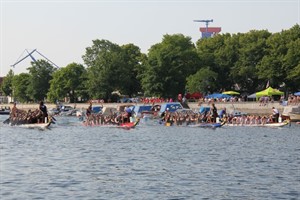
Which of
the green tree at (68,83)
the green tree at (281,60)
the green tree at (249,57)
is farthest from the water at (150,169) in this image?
the green tree at (68,83)

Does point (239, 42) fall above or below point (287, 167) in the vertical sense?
above

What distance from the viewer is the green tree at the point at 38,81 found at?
173m

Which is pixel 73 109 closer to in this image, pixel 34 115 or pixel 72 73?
pixel 72 73

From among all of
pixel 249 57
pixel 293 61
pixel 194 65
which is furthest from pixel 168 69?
pixel 293 61

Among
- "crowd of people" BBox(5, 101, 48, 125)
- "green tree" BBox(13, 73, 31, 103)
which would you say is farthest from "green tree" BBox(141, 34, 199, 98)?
"green tree" BBox(13, 73, 31, 103)

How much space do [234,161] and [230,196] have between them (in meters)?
10.8

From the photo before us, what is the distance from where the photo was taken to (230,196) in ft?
82.5

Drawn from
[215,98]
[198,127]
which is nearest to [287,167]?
[198,127]

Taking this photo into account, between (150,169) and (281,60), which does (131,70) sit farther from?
(150,169)

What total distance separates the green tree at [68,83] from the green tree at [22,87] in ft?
79.8

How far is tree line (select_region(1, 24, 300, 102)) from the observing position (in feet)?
392

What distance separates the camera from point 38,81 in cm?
17312

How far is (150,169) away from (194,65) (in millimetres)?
98842

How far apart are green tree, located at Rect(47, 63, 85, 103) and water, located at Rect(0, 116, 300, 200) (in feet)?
342
